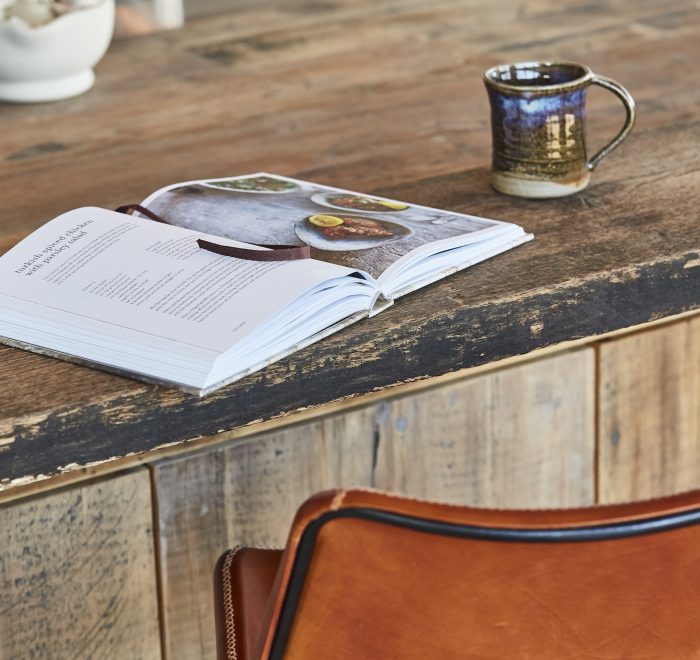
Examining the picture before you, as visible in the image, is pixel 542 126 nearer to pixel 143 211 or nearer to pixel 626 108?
pixel 626 108

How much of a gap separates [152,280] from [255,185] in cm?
25

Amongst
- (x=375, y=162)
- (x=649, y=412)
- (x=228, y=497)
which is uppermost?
(x=375, y=162)

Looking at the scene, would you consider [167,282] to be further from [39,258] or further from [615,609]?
[615,609]

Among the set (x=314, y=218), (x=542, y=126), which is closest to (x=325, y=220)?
(x=314, y=218)

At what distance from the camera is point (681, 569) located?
60 centimetres

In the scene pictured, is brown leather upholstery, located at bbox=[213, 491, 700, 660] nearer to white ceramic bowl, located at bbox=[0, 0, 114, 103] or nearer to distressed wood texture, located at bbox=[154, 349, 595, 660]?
distressed wood texture, located at bbox=[154, 349, 595, 660]

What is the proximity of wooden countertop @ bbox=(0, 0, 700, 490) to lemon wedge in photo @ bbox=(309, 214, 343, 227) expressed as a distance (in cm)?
11

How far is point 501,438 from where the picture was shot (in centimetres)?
147

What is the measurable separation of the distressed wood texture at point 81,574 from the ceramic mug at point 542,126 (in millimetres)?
507

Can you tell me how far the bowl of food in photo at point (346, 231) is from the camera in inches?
36.4

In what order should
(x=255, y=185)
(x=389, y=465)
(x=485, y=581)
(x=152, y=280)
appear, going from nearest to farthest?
1. (x=485, y=581)
2. (x=152, y=280)
3. (x=255, y=185)
4. (x=389, y=465)

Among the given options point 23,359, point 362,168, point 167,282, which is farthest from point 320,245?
point 362,168

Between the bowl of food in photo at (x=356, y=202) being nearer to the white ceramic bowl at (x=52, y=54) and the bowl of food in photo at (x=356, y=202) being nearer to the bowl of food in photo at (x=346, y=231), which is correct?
the bowl of food in photo at (x=346, y=231)

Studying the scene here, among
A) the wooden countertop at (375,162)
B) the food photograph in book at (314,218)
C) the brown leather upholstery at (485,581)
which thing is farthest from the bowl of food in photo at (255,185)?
the brown leather upholstery at (485,581)
